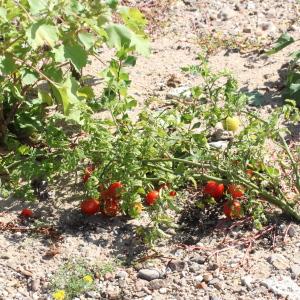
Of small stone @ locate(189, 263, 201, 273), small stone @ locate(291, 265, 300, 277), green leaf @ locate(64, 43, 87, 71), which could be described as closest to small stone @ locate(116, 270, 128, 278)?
small stone @ locate(189, 263, 201, 273)

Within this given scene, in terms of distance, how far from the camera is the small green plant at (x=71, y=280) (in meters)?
3.30

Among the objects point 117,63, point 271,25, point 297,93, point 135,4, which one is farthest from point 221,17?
point 117,63

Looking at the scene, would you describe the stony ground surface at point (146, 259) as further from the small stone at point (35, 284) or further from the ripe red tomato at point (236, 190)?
the ripe red tomato at point (236, 190)

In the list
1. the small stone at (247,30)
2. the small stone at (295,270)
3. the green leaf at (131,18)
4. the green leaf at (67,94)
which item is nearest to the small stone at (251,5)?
the small stone at (247,30)

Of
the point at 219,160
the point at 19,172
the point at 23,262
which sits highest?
the point at 219,160

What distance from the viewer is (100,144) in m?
3.42

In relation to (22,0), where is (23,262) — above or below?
below

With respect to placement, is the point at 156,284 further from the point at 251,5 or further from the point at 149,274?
the point at 251,5

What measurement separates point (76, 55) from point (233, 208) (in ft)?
3.61

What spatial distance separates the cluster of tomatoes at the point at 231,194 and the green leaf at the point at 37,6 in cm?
127

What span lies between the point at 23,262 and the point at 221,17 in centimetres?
313

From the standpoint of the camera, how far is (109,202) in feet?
11.9

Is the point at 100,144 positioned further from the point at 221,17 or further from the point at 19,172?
the point at 221,17

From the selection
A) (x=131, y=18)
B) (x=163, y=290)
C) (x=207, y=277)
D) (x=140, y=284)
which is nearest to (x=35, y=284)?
(x=140, y=284)
